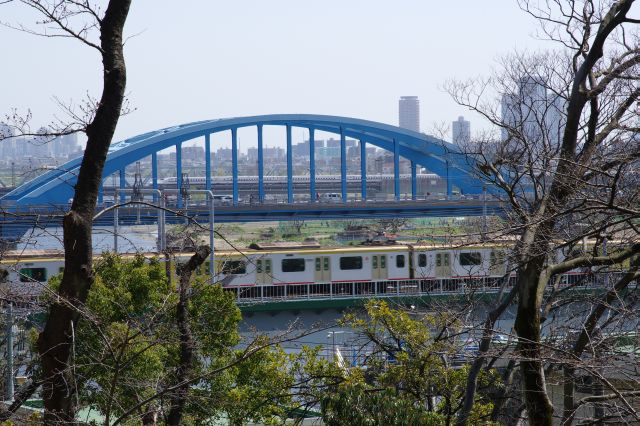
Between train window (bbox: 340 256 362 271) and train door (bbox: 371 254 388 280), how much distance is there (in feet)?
1.28

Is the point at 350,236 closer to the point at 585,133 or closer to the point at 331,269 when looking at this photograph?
the point at 331,269

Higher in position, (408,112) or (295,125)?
(408,112)

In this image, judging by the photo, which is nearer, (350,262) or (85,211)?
(85,211)

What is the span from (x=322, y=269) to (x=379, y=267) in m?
1.62

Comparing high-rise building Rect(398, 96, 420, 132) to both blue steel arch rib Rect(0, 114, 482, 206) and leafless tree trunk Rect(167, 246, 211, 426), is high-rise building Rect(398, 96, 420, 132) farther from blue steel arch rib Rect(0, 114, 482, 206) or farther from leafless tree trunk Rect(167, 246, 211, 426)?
leafless tree trunk Rect(167, 246, 211, 426)

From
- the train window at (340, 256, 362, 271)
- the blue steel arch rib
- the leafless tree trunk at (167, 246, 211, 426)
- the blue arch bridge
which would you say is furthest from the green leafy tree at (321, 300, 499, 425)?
the blue steel arch rib

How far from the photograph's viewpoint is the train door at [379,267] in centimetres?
2612

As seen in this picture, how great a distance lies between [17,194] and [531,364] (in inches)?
1474

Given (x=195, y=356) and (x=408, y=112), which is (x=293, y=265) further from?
(x=408, y=112)

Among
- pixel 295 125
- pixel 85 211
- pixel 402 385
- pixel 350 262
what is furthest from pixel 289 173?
pixel 85 211

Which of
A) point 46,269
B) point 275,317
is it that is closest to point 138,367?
point 46,269

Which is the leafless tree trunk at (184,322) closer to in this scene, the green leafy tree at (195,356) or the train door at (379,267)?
the green leafy tree at (195,356)

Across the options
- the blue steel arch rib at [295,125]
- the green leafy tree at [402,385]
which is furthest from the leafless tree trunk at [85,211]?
the blue steel arch rib at [295,125]

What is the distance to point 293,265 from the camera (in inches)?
1005
